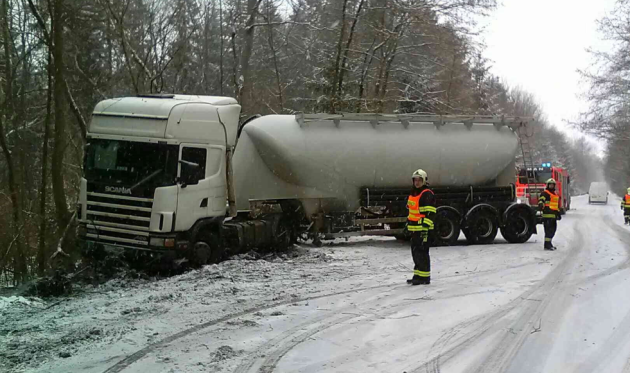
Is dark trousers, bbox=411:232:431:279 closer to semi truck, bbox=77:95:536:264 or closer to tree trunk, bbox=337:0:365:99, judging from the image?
semi truck, bbox=77:95:536:264

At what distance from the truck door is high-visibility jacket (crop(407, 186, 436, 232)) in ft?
13.7

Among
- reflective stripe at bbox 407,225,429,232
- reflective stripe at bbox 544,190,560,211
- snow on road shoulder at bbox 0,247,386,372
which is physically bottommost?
snow on road shoulder at bbox 0,247,386,372

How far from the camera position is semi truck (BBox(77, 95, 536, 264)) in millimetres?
11234

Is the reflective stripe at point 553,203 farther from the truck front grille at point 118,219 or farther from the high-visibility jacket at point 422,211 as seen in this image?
the truck front grille at point 118,219

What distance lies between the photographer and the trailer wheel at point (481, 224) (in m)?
16.6

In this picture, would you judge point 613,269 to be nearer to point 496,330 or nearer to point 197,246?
point 496,330

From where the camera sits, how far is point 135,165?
11.2m

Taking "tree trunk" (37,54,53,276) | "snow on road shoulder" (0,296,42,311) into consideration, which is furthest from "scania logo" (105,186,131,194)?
"tree trunk" (37,54,53,276)

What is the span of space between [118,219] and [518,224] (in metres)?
10.9

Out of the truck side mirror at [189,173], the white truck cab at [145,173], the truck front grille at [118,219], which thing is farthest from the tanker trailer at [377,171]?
the truck front grille at [118,219]

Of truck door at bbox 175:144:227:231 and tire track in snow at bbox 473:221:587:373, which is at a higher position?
truck door at bbox 175:144:227:231

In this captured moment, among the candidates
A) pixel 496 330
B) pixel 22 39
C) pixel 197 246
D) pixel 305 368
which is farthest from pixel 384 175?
pixel 22 39

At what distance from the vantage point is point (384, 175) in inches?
Result: 619

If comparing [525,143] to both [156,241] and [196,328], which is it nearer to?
[156,241]
